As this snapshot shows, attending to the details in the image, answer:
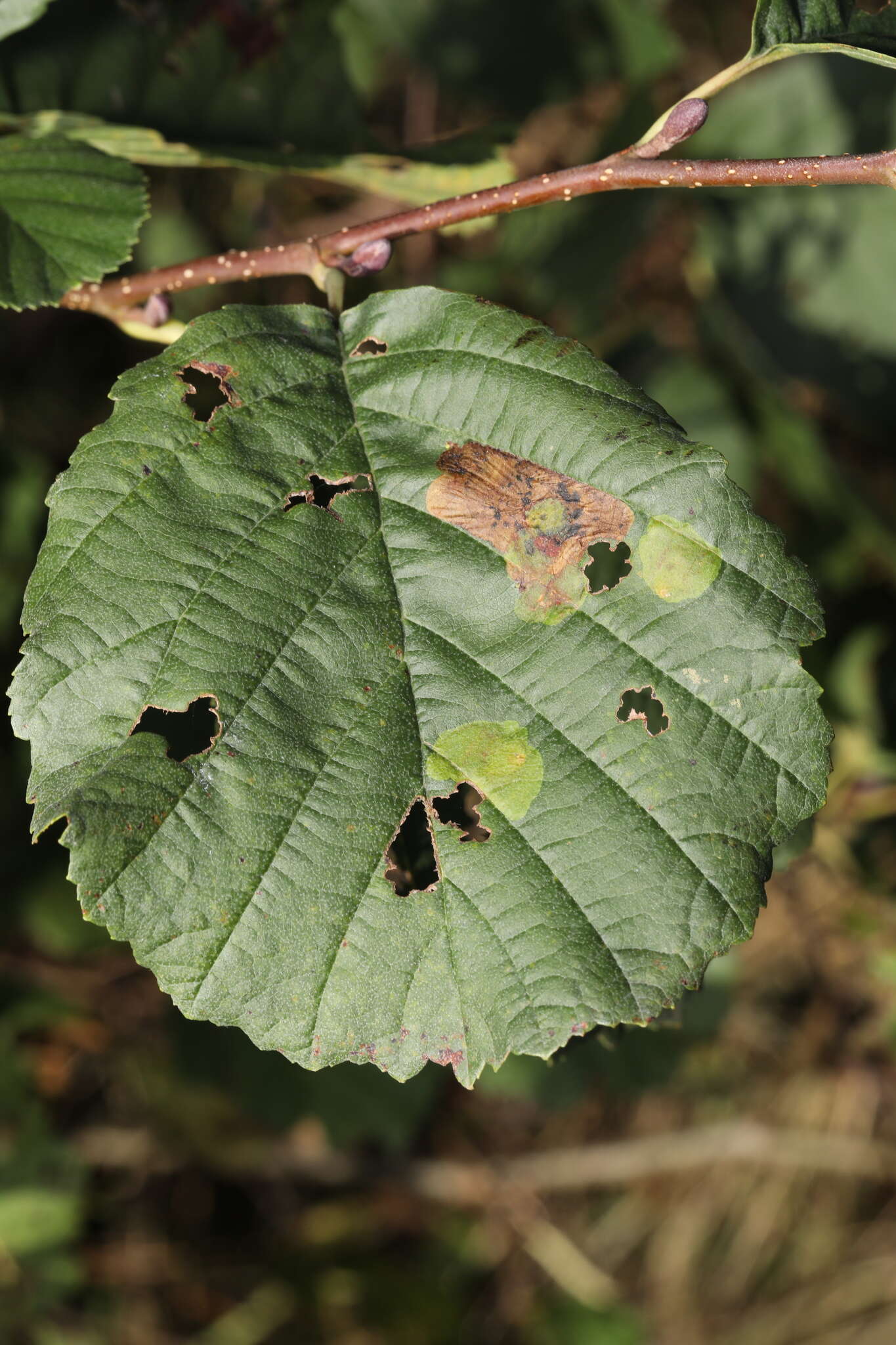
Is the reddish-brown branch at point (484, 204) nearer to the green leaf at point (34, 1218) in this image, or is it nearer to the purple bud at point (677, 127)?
the purple bud at point (677, 127)

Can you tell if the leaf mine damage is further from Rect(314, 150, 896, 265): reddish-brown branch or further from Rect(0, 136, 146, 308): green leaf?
Rect(0, 136, 146, 308): green leaf

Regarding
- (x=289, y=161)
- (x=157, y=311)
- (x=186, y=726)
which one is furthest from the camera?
(x=289, y=161)


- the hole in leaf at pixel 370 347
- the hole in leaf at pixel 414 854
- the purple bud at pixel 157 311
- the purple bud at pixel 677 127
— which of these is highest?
the purple bud at pixel 677 127

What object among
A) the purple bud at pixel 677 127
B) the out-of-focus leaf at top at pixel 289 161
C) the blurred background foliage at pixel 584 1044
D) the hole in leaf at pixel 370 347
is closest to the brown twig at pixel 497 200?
the purple bud at pixel 677 127

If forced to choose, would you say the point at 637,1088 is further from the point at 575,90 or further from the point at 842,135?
the point at 575,90

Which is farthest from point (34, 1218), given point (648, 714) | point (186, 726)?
point (648, 714)

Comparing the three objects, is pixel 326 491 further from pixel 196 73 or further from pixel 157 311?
pixel 196 73

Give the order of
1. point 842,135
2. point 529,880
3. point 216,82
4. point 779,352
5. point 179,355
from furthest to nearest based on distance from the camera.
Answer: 1. point 779,352
2. point 842,135
3. point 216,82
4. point 179,355
5. point 529,880

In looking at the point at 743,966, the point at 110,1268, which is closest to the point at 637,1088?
the point at 743,966
